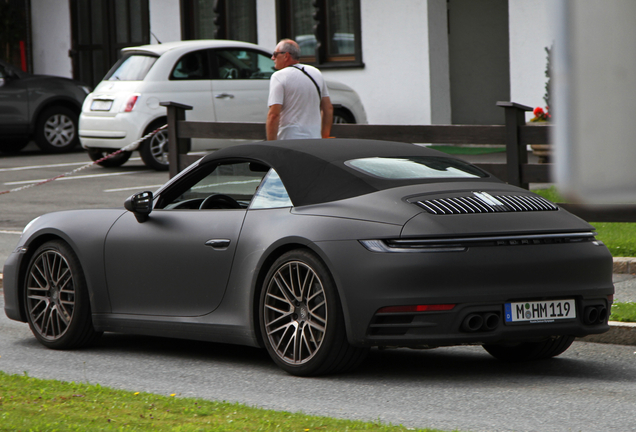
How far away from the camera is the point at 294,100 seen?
26.5 ft

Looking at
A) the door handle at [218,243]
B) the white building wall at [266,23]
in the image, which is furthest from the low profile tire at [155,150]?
the door handle at [218,243]

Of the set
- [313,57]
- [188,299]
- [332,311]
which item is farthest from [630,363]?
[313,57]

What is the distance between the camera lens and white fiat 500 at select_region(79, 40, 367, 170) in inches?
604

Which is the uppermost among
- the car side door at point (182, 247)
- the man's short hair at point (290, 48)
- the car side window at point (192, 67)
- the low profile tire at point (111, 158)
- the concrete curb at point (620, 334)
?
the car side window at point (192, 67)

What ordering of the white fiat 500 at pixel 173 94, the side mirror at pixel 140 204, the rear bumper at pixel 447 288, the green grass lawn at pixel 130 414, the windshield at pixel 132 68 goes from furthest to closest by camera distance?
1. the windshield at pixel 132 68
2. the white fiat 500 at pixel 173 94
3. the side mirror at pixel 140 204
4. the rear bumper at pixel 447 288
5. the green grass lawn at pixel 130 414

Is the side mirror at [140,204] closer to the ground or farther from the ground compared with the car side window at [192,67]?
closer to the ground

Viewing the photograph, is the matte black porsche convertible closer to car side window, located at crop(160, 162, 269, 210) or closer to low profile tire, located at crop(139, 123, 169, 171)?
car side window, located at crop(160, 162, 269, 210)

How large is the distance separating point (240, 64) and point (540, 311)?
493 inches

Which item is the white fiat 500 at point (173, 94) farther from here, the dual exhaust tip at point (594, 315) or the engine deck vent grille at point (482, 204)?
the dual exhaust tip at point (594, 315)

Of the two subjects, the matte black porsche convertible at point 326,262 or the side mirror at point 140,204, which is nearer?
the matte black porsche convertible at point 326,262

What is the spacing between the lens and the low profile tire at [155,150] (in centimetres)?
1546

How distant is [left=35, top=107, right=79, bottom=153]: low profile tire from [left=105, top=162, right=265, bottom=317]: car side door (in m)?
13.9

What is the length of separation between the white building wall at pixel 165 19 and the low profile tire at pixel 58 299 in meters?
17.1

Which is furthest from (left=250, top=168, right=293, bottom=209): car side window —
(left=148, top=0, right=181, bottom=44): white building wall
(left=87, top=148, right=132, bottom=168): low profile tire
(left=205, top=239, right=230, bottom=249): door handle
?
(left=148, top=0, right=181, bottom=44): white building wall
